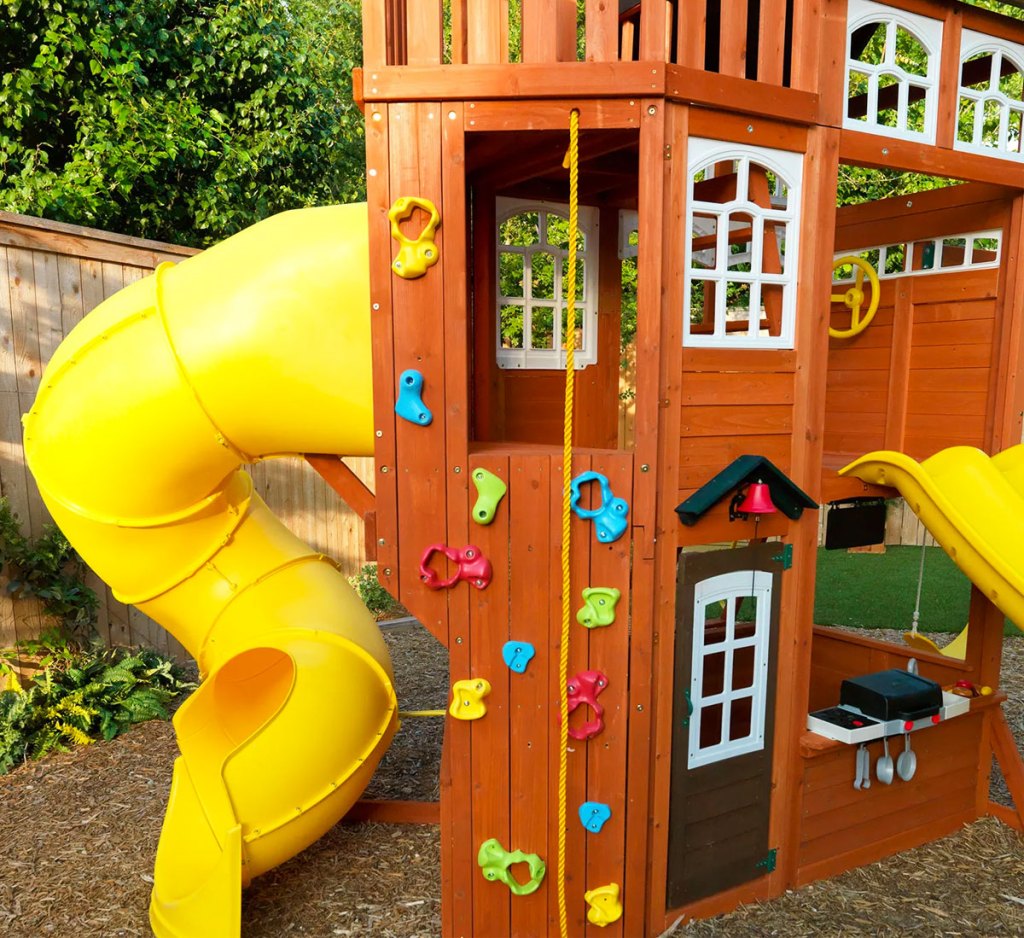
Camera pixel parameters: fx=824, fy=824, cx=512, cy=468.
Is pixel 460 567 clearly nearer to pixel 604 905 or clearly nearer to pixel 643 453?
pixel 643 453

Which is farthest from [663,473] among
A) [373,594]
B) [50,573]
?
[373,594]

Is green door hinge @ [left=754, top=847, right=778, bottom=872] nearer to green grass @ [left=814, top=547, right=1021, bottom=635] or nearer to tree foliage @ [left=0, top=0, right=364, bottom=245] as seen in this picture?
green grass @ [left=814, top=547, right=1021, bottom=635]

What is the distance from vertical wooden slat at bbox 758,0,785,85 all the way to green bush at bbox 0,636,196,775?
4.83 m

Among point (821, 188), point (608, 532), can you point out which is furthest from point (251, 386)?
point (821, 188)

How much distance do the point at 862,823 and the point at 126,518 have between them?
11.6 ft

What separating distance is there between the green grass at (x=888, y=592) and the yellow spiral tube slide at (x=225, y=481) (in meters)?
5.70

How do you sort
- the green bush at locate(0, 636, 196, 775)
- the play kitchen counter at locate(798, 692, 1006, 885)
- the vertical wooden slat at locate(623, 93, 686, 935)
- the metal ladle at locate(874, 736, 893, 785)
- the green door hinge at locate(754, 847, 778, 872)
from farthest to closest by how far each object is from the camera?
the green bush at locate(0, 636, 196, 775) → the metal ladle at locate(874, 736, 893, 785) → the play kitchen counter at locate(798, 692, 1006, 885) → the green door hinge at locate(754, 847, 778, 872) → the vertical wooden slat at locate(623, 93, 686, 935)

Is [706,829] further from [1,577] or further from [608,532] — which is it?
[1,577]

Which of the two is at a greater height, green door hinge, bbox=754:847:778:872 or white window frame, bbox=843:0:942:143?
white window frame, bbox=843:0:942:143

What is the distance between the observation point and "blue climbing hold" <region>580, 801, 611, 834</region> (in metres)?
3.15

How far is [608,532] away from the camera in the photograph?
3.02m

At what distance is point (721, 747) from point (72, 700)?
3.83 meters

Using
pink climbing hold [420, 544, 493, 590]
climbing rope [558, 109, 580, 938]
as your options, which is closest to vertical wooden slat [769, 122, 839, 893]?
climbing rope [558, 109, 580, 938]

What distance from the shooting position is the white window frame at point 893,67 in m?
3.34
